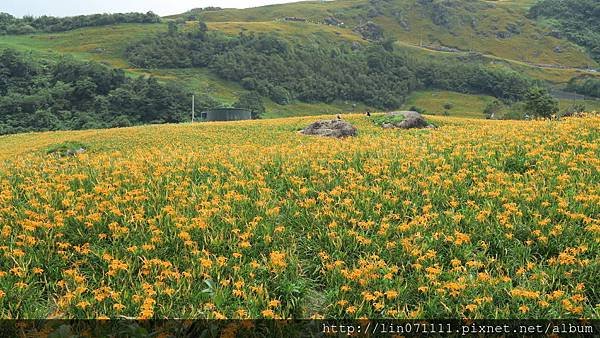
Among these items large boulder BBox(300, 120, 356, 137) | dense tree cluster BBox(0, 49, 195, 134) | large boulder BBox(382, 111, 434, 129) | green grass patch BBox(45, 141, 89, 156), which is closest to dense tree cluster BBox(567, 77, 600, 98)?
dense tree cluster BBox(0, 49, 195, 134)

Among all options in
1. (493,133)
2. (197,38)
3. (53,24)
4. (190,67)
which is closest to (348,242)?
(493,133)

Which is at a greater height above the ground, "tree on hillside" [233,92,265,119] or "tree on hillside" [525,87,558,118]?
"tree on hillside" [525,87,558,118]

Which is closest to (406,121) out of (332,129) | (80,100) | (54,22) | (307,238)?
(332,129)

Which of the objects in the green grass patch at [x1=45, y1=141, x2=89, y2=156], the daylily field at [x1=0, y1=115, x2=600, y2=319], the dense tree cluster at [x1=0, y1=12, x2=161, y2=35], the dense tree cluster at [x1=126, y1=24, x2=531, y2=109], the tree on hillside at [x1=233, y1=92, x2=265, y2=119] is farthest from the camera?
the dense tree cluster at [x1=0, y1=12, x2=161, y2=35]

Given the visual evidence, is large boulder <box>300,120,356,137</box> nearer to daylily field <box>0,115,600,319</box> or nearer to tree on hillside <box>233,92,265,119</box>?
daylily field <box>0,115,600,319</box>

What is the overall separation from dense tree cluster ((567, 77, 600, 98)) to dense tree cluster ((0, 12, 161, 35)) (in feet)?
567

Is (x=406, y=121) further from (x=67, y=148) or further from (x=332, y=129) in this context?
(x=67, y=148)

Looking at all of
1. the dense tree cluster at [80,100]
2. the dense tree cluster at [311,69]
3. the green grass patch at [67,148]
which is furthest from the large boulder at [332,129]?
the dense tree cluster at [311,69]

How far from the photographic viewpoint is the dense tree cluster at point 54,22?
175 m

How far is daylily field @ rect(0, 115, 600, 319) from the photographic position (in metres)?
5.57

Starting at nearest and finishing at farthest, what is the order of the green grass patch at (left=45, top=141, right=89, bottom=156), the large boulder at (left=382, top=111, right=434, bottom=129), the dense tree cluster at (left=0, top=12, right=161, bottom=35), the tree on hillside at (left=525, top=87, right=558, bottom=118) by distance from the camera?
the green grass patch at (left=45, top=141, right=89, bottom=156) < the large boulder at (left=382, top=111, right=434, bottom=129) < the tree on hillside at (left=525, top=87, right=558, bottom=118) < the dense tree cluster at (left=0, top=12, right=161, bottom=35)

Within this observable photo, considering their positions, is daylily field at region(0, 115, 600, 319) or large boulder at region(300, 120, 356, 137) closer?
daylily field at region(0, 115, 600, 319)

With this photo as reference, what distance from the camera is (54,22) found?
189 m

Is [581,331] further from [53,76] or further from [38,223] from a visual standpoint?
[53,76]
